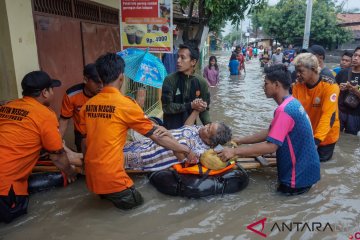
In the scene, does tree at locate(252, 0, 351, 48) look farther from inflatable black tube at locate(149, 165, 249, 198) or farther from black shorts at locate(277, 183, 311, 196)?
inflatable black tube at locate(149, 165, 249, 198)

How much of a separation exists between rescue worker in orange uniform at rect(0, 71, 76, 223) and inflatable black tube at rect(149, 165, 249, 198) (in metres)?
1.23

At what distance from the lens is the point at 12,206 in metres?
3.08

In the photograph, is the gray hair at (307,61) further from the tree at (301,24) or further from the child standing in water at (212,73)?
the tree at (301,24)

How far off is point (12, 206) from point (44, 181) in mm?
745

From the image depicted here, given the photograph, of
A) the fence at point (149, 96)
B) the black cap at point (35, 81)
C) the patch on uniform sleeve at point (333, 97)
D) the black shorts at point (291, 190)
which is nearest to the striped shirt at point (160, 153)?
the black shorts at point (291, 190)

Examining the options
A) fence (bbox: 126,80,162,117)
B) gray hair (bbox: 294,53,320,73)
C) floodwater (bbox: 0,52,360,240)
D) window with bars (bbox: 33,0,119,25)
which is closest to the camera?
floodwater (bbox: 0,52,360,240)

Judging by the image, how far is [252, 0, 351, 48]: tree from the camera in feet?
91.2

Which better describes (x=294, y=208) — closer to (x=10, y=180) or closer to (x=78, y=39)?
(x=10, y=180)

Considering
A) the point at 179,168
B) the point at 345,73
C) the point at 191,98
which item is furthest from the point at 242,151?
the point at 345,73

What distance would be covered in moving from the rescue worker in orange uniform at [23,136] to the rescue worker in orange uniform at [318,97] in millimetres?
3131

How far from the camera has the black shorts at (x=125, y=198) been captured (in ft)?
10.5

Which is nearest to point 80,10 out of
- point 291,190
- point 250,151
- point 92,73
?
point 92,73

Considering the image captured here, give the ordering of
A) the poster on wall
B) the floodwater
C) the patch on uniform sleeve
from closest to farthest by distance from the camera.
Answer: the floodwater → the patch on uniform sleeve → the poster on wall

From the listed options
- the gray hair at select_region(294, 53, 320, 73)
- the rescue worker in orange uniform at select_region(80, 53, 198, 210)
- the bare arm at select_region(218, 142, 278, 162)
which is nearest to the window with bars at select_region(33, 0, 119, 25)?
the rescue worker in orange uniform at select_region(80, 53, 198, 210)
